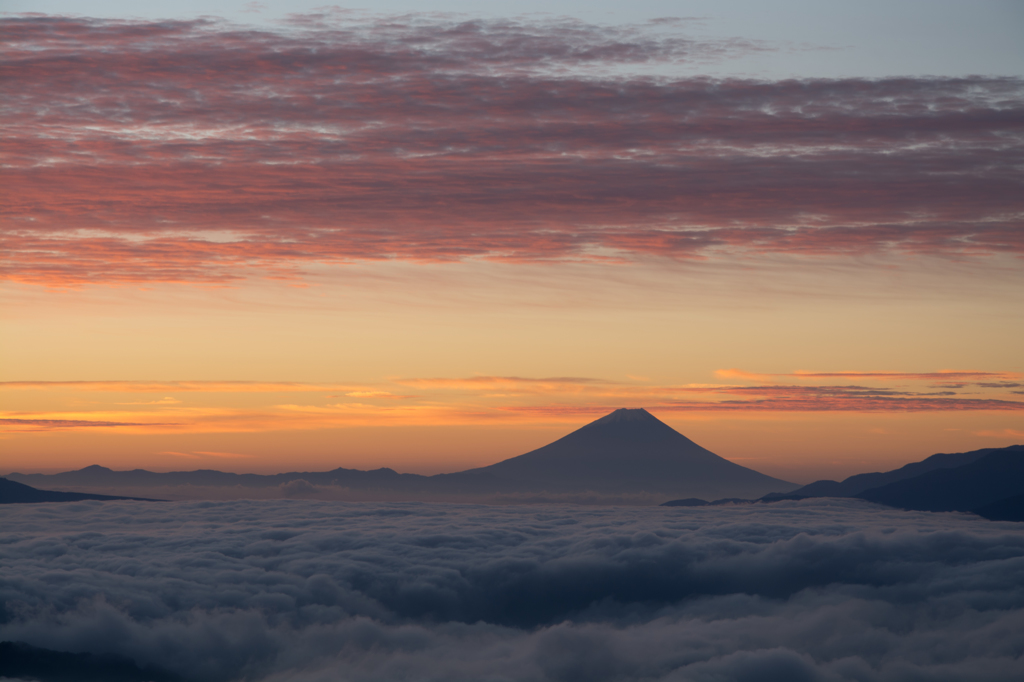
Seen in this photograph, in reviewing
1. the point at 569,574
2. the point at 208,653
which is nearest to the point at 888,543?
the point at 569,574

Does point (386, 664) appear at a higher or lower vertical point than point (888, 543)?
lower

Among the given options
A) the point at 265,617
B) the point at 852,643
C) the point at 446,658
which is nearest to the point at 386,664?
the point at 446,658

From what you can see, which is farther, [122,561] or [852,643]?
[852,643]

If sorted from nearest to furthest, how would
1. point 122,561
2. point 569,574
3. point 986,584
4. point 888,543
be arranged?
1. point 122,561
2. point 986,584
3. point 569,574
4. point 888,543

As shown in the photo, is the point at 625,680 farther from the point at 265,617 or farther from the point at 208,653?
the point at 208,653

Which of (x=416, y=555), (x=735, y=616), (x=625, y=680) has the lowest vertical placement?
(x=625, y=680)

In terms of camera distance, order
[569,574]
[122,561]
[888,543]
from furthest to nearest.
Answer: [888,543]
[569,574]
[122,561]

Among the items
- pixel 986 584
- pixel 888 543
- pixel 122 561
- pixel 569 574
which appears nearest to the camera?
pixel 122 561

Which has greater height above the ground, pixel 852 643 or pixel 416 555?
pixel 416 555

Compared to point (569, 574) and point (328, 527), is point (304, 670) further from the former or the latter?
point (569, 574)
